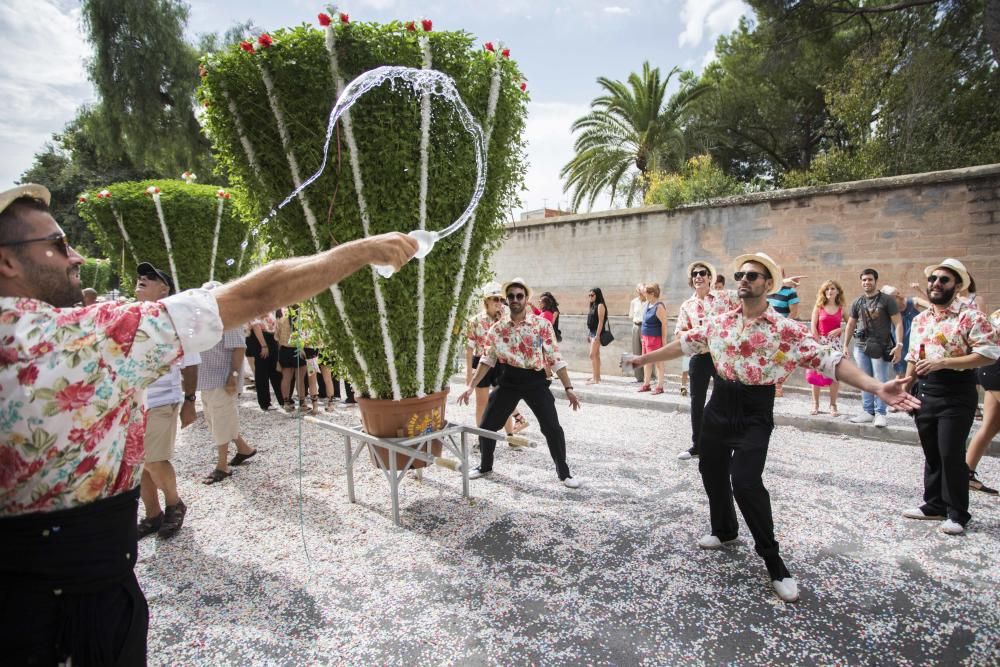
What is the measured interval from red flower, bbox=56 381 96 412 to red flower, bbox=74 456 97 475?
0.15 metres

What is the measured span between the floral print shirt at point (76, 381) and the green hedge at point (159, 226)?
25.1 ft

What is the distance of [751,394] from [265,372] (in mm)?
7623

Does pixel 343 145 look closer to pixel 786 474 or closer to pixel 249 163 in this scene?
pixel 249 163

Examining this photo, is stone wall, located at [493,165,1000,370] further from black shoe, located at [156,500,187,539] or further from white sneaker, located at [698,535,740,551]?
black shoe, located at [156,500,187,539]

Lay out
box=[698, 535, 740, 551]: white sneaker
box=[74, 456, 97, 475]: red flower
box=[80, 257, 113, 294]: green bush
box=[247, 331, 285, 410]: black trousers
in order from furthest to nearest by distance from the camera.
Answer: box=[80, 257, 113, 294]: green bush
box=[247, 331, 285, 410]: black trousers
box=[698, 535, 740, 551]: white sneaker
box=[74, 456, 97, 475]: red flower

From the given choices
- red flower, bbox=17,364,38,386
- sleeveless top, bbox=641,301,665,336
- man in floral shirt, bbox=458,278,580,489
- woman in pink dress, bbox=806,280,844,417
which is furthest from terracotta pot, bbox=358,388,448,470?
woman in pink dress, bbox=806,280,844,417

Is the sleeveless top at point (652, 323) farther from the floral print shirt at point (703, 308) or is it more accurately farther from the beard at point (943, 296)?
the beard at point (943, 296)

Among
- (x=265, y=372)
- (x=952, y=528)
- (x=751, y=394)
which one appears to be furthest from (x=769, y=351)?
(x=265, y=372)

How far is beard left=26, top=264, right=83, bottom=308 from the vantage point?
1.43m

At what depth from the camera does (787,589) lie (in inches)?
123

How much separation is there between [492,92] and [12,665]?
3900 mm

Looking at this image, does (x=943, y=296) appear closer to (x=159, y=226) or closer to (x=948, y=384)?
(x=948, y=384)

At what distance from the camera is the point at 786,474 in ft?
17.3

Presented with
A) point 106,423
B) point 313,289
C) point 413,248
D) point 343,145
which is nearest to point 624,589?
point 413,248
